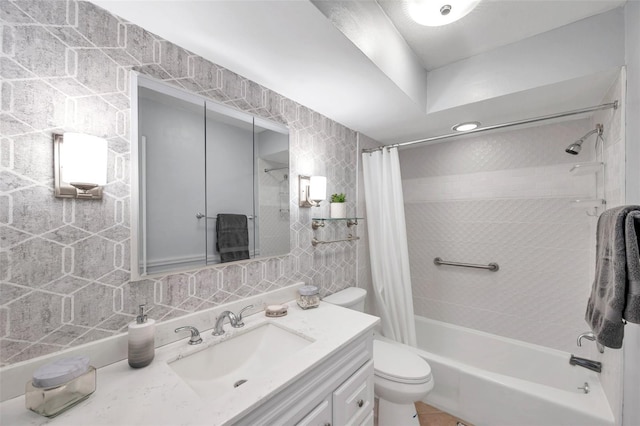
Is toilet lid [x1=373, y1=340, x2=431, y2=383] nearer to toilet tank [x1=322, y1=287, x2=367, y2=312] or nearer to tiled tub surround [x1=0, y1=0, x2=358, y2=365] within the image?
toilet tank [x1=322, y1=287, x2=367, y2=312]

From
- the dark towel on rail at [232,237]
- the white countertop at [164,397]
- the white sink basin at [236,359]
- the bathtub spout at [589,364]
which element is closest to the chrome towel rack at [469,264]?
the bathtub spout at [589,364]

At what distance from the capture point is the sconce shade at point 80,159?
2.52 feet

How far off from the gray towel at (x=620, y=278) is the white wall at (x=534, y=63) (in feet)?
2.90

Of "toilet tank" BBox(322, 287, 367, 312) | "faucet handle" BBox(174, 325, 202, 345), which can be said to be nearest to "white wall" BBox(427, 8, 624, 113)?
"toilet tank" BBox(322, 287, 367, 312)

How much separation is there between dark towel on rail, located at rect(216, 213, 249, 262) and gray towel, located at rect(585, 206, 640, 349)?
1.47m

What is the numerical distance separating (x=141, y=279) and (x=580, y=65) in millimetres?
2324

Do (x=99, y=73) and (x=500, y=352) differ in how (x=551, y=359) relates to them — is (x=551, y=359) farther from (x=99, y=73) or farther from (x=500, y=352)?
(x=99, y=73)

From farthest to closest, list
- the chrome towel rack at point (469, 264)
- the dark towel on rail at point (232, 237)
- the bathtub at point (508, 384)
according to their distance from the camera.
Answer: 1. the chrome towel rack at point (469, 264)
2. the bathtub at point (508, 384)
3. the dark towel on rail at point (232, 237)

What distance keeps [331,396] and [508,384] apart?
1.27 meters

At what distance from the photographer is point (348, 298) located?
182cm

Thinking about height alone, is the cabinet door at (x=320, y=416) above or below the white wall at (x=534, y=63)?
below

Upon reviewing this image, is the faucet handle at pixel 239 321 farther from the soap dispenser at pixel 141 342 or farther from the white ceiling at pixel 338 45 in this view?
the white ceiling at pixel 338 45

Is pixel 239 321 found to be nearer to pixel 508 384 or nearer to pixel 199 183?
pixel 199 183

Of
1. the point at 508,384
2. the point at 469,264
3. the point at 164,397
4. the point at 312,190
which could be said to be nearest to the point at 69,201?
the point at 164,397
